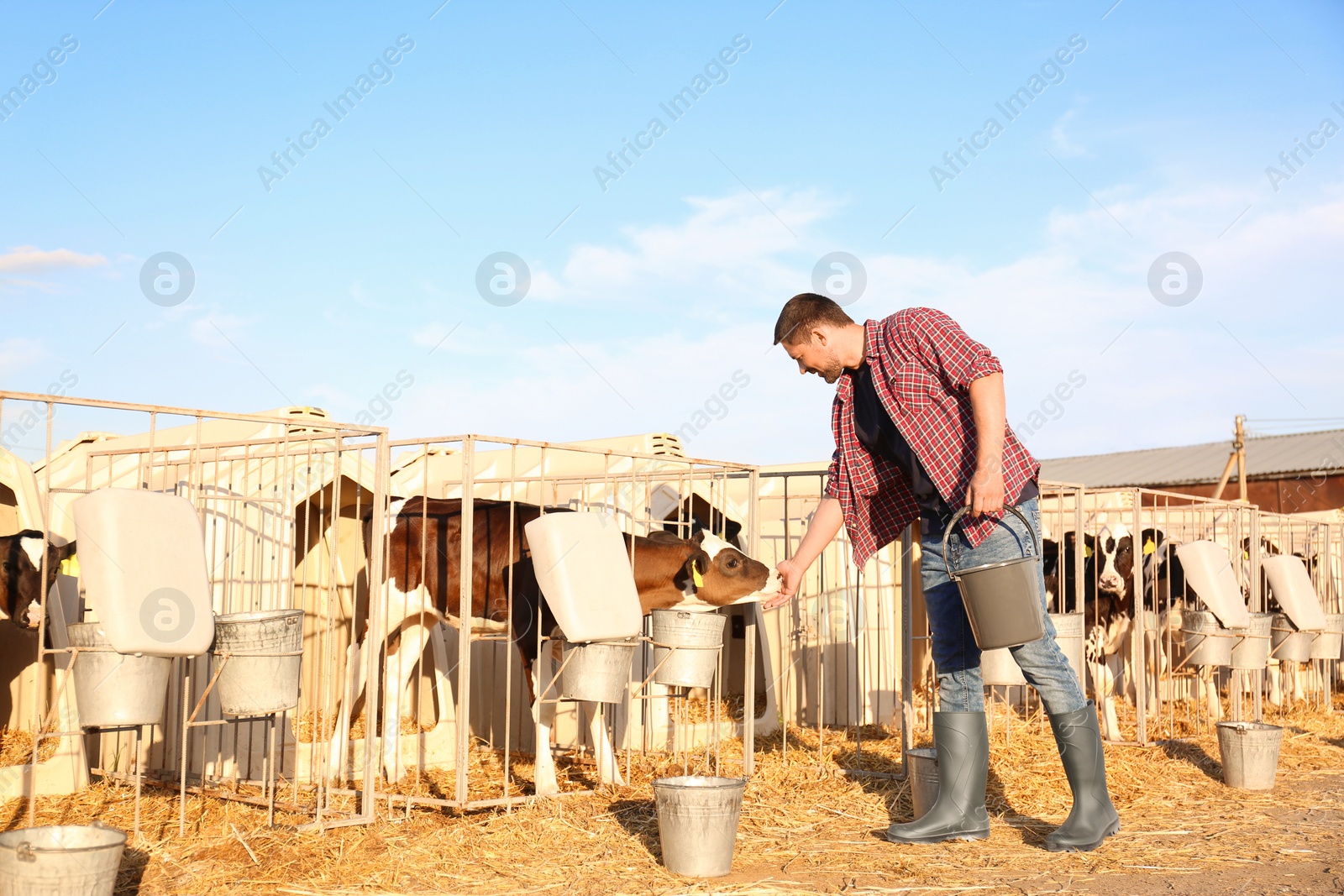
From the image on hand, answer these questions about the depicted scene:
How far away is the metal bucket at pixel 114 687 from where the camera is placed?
508 centimetres

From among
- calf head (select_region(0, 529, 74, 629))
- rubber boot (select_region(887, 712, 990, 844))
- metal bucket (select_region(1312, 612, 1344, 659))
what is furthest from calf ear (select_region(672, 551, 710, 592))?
metal bucket (select_region(1312, 612, 1344, 659))

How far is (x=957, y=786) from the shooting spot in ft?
16.8

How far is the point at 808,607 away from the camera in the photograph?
11.1 m

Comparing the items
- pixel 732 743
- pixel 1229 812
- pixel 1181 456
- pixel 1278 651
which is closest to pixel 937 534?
pixel 1229 812

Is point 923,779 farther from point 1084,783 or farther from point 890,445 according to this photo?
point 890,445

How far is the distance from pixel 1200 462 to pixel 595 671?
3836 cm

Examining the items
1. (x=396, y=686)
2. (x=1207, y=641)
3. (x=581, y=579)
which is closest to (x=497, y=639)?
(x=396, y=686)

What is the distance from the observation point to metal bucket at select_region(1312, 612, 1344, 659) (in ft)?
37.1

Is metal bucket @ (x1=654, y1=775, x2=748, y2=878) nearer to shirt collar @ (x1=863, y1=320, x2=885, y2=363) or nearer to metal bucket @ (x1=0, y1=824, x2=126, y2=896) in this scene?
shirt collar @ (x1=863, y1=320, x2=885, y2=363)

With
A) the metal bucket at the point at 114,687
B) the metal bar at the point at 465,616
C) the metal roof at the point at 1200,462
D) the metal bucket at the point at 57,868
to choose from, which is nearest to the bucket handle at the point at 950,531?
the metal bar at the point at 465,616

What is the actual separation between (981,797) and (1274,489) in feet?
102

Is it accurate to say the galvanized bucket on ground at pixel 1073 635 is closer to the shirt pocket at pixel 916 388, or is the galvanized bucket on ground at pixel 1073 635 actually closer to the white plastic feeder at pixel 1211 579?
the white plastic feeder at pixel 1211 579

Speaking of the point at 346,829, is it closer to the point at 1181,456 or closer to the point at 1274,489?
the point at 1274,489

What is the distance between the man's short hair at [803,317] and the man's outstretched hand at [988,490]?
0.93m
